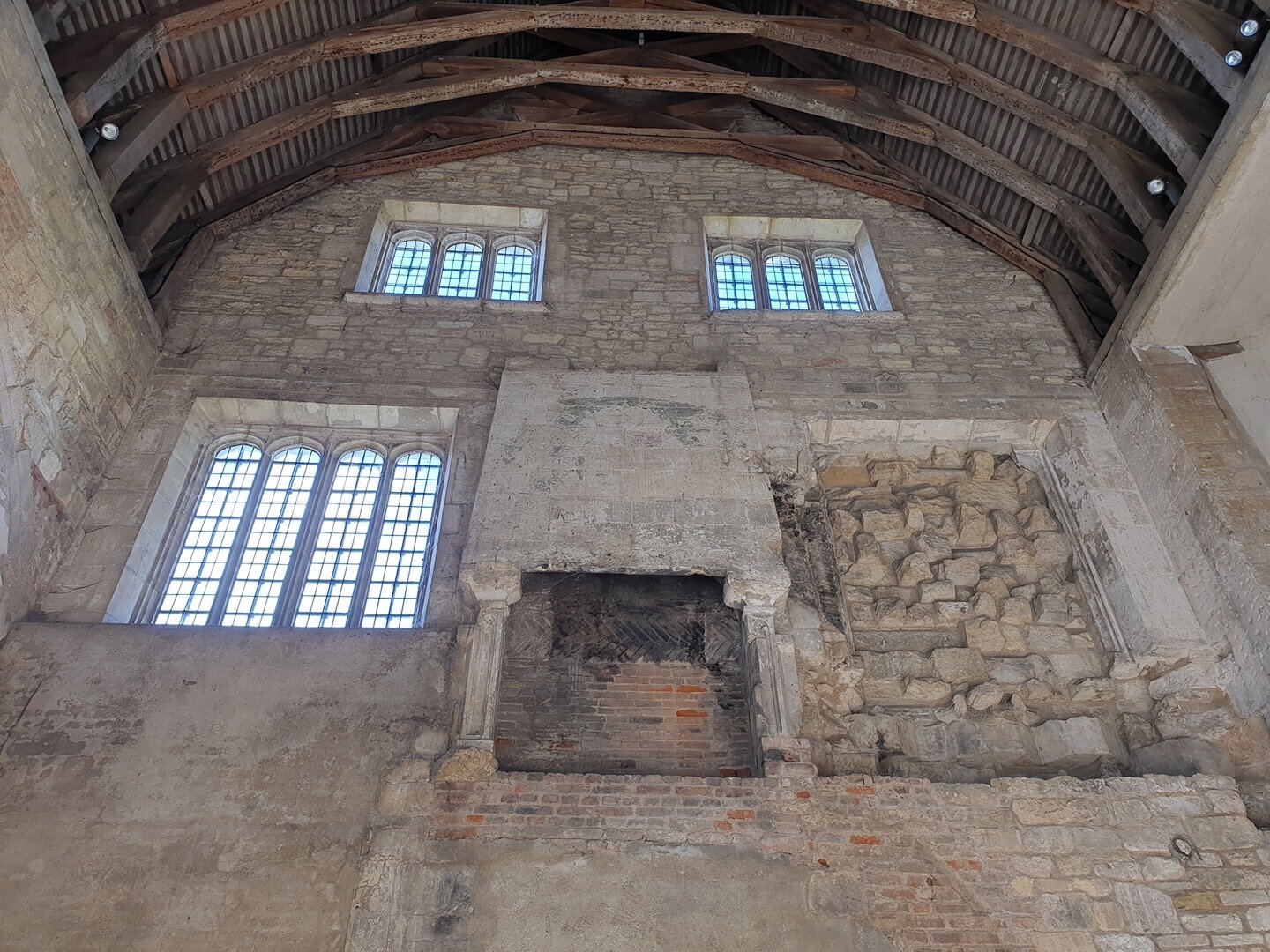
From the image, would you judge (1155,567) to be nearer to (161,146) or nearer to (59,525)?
(59,525)

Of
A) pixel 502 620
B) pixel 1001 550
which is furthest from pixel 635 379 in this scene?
pixel 1001 550

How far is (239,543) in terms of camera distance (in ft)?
17.7

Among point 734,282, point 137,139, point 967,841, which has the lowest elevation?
point 967,841

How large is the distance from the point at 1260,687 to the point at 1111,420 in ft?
7.17

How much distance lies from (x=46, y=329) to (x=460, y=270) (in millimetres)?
3319

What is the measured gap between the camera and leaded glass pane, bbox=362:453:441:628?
508cm

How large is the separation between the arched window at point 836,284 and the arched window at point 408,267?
11.3 ft

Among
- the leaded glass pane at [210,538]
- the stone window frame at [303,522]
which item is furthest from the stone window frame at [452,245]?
the leaded glass pane at [210,538]

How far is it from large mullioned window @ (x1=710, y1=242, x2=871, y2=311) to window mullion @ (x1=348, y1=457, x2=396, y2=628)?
3.08 metres

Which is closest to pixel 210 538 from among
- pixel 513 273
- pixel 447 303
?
pixel 447 303

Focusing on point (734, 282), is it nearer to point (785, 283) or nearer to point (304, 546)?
point (785, 283)

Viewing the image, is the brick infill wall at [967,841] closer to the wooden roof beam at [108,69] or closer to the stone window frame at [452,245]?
the stone window frame at [452,245]

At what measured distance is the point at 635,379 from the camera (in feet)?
19.9

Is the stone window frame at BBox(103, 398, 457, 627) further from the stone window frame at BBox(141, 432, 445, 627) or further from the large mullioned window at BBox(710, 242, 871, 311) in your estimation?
the large mullioned window at BBox(710, 242, 871, 311)
